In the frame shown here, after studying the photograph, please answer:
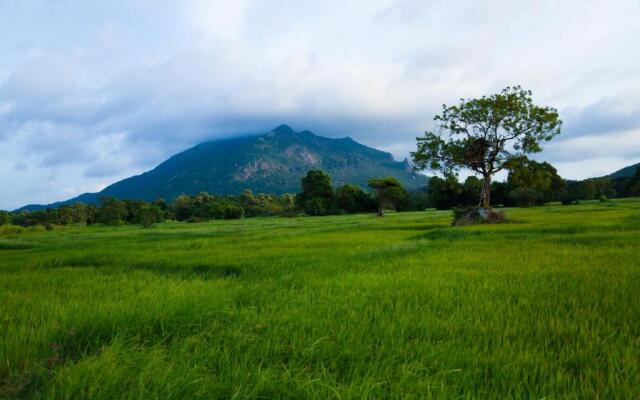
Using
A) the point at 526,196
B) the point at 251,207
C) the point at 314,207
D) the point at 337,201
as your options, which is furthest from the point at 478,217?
the point at 251,207

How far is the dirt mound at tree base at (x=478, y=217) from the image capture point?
86.9 feet

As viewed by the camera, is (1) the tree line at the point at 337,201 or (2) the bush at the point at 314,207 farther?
(2) the bush at the point at 314,207

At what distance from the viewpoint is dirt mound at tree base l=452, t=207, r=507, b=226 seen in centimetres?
2650

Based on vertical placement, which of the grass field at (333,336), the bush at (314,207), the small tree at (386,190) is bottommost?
the grass field at (333,336)

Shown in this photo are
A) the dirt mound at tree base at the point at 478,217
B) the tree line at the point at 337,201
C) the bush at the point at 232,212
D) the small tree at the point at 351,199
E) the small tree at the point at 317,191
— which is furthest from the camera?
the small tree at the point at 317,191

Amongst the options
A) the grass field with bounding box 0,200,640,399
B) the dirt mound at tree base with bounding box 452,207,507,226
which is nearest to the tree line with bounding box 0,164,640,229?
the dirt mound at tree base with bounding box 452,207,507,226

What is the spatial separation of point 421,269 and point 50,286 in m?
7.62

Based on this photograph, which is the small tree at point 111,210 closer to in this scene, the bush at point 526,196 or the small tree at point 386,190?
the small tree at point 386,190

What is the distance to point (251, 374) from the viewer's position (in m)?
2.72

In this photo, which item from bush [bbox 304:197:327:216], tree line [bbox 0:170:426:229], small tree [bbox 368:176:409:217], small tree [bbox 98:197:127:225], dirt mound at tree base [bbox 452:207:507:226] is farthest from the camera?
bush [bbox 304:197:327:216]

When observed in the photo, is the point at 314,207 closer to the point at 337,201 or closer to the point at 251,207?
the point at 337,201

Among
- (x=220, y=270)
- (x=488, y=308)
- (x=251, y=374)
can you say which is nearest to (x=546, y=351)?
(x=488, y=308)

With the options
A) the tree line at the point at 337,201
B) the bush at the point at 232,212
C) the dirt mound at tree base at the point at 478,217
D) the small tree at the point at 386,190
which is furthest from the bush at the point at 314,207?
the dirt mound at tree base at the point at 478,217

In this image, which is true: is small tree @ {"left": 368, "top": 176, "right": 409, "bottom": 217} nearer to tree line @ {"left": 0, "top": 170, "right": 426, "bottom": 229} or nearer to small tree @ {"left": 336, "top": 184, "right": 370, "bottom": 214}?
tree line @ {"left": 0, "top": 170, "right": 426, "bottom": 229}
